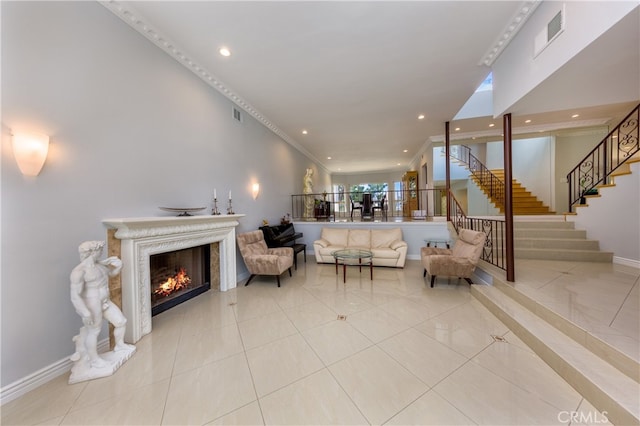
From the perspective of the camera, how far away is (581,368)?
5.23ft

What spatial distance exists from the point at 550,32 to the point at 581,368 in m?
3.06

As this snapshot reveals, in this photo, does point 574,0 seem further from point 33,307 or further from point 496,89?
point 33,307

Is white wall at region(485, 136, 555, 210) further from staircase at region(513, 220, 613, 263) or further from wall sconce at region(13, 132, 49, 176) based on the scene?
wall sconce at region(13, 132, 49, 176)

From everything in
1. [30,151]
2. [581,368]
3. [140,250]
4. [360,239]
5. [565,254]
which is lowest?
[581,368]

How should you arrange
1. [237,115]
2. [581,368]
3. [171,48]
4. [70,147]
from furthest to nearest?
[237,115]
[171,48]
[70,147]
[581,368]

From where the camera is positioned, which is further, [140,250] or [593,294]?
[593,294]

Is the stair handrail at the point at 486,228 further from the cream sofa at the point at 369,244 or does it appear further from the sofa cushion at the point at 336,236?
→ the sofa cushion at the point at 336,236

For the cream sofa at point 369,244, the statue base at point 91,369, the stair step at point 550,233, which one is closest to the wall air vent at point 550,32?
the cream sofa at point 369,244

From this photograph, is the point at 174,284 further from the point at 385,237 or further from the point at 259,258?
the point at 385,237

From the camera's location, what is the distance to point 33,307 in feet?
5.73

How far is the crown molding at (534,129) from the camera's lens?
5512mm

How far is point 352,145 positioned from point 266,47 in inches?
213
